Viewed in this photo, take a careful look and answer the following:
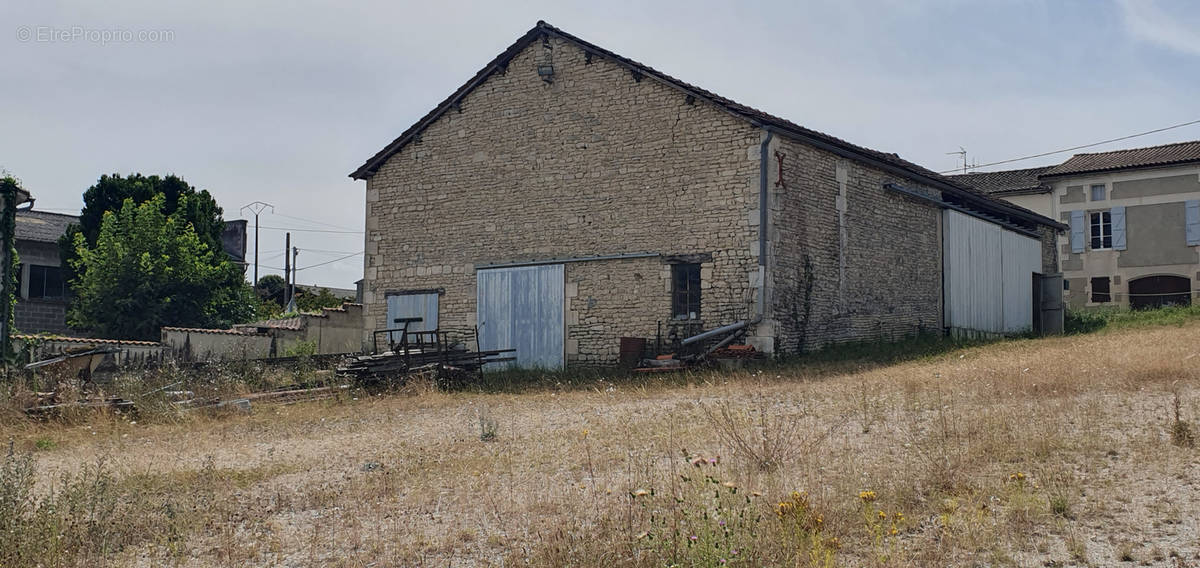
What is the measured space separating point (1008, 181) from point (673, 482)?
31.5 m

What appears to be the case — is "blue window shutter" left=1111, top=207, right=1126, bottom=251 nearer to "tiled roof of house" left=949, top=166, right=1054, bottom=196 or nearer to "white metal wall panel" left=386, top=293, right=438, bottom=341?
"tiled roof of house" left=949, top=166, right=1054, bottom=196

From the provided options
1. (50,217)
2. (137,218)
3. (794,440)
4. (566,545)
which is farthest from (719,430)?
(50,217)

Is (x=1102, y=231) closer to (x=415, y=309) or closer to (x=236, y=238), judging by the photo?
(x=415, y=309)

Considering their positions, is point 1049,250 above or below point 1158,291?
above

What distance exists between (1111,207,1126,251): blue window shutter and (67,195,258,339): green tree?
27197 millimetres

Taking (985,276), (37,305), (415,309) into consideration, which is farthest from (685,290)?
(37,305)

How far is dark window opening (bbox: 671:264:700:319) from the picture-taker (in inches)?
688

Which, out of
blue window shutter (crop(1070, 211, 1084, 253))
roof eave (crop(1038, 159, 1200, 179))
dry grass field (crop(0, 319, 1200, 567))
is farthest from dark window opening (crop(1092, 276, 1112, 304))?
dry grass field (crop(0, 319, 1200, 567))

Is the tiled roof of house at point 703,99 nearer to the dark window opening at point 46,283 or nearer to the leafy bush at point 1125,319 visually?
the leafy bush at point 1125,319

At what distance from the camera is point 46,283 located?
31.5 m

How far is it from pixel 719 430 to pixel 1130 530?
12.6ft

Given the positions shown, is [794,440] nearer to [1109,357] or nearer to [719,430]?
[719,430]

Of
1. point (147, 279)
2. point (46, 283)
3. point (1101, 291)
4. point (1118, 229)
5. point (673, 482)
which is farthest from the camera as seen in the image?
point (46, 283)

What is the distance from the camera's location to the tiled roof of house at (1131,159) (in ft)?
94.8
